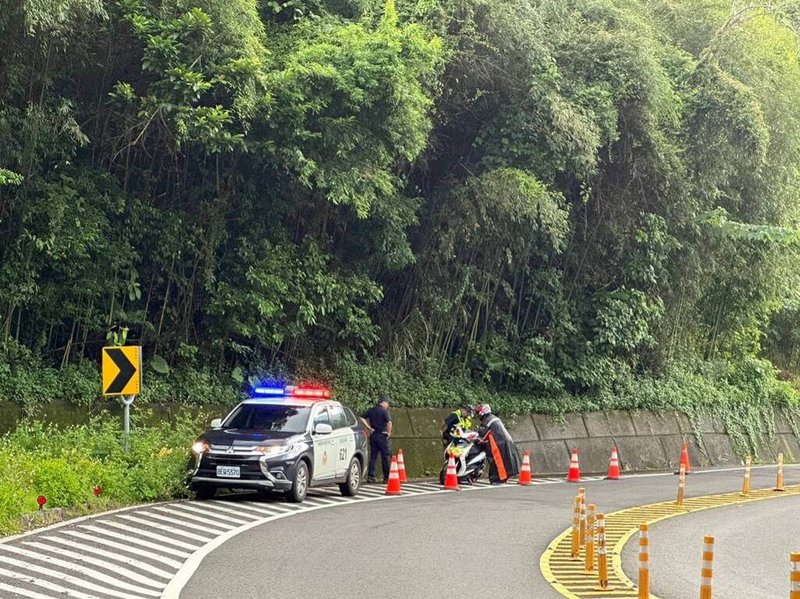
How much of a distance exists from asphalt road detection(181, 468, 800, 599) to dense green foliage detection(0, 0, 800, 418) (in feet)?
19.4

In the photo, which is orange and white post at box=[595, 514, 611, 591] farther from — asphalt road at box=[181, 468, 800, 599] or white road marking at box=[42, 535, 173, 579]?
white road marking at box=[42, 535, 173, 579]

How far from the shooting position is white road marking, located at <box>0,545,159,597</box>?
10.6 metres

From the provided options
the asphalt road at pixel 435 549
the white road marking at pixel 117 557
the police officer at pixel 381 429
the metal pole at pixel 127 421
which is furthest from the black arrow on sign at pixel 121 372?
the police officer at pixel 381 429

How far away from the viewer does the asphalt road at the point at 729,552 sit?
11.8 m

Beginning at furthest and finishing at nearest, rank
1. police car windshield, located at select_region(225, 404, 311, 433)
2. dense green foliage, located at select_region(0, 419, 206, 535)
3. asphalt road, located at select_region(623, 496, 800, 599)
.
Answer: police car windshield, located at select_region(225, 404, 311, 433) → dense green foliage, located at select_region(0, 419, 206, 535) → asphalt road, located at select_region(623, 496, 800, 599)

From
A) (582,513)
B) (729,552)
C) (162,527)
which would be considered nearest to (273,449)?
(162,527)

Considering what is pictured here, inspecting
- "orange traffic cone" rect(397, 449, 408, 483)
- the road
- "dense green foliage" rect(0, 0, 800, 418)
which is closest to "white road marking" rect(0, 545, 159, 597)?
the road

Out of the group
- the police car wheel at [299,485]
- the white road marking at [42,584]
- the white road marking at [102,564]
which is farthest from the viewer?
the police car wheel at [299,485]

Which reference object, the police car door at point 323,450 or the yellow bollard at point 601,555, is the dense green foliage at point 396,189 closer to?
the police car door at point 323,450

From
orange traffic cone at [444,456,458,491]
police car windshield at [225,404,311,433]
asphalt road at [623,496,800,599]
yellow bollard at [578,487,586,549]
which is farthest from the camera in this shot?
orange traffic cone at [444,456,458,491]

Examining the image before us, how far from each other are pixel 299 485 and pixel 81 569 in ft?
23.9

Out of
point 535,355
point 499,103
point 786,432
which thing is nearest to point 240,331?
point 499,103

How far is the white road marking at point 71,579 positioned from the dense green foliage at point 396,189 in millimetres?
7588

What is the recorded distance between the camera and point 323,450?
770 inches
